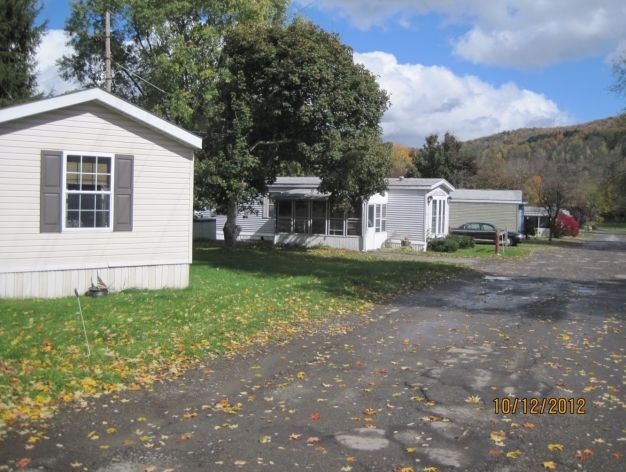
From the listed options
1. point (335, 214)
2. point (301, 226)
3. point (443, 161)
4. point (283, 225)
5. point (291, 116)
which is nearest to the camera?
point (291, 116)

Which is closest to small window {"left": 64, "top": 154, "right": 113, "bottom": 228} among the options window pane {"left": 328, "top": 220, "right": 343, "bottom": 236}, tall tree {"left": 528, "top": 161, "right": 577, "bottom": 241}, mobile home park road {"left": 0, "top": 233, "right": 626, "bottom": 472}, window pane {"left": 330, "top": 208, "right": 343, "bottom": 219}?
mobile home park road {"left": 0, "top": 233, "right": 626, "bottom": 472}

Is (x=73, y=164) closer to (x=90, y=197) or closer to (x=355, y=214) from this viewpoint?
(x=90, y=197)

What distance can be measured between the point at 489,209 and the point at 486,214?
0.41 meters

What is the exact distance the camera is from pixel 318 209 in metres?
30.5

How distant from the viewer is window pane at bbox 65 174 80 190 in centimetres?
1205

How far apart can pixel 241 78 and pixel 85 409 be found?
1717 cm

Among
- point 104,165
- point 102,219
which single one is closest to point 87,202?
point 102,219

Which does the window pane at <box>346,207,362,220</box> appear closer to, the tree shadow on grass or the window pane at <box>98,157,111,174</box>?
the tree shadow on grass

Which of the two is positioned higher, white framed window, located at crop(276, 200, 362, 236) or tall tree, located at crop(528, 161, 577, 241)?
tall tree, located at crop(528, 161, 577, 241)

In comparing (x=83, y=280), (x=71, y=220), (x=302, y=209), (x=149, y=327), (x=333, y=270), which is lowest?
(x=149, y=327)

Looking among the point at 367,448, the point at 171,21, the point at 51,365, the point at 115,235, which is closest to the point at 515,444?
the point at 367,448

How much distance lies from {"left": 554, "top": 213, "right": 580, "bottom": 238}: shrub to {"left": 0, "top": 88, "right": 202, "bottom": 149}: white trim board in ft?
131

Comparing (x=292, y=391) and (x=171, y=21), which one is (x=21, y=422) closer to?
(x=292, y=391)

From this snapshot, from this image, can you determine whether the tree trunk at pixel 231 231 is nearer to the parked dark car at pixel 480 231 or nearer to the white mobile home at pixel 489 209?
the parked dark car at pixel 480 231
